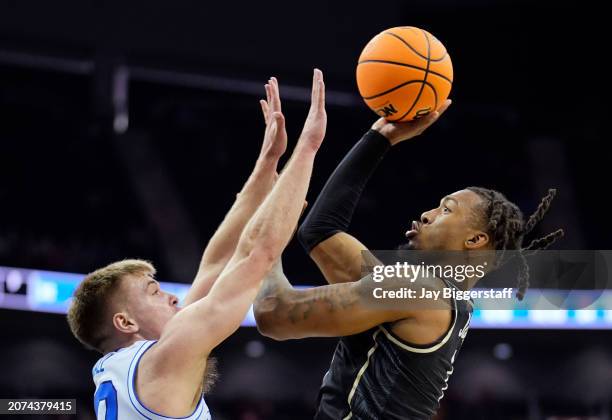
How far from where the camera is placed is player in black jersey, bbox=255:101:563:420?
3.20 meters

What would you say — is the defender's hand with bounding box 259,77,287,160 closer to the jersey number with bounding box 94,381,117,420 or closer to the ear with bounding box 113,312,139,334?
the ear with bounding box 113,312,139,334

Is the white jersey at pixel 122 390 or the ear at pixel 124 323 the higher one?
the ear at pixel 124 323

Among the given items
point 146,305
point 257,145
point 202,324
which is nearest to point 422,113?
point 202,324

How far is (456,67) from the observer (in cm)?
1822

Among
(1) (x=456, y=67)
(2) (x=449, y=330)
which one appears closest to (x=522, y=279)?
(2) (x=449, y=330)

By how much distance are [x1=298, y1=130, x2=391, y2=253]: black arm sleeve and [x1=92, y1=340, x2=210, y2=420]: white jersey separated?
0.76 metres

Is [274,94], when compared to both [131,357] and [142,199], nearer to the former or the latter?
[131,357]

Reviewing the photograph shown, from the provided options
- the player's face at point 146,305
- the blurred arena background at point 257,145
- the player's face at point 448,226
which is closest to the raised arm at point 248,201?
the player's face at point 146,305

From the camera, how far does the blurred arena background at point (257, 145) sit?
14.7m

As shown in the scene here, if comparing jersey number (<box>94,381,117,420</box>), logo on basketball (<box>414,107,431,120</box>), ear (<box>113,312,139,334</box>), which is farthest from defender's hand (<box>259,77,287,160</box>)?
jersey number (<box>94,381,117,420</box>)

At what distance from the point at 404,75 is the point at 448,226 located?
68 cm

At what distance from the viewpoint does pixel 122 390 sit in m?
3.19

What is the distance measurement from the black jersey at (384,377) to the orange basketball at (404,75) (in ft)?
2.84

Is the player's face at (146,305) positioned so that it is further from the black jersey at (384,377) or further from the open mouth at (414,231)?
the open mouth at (414,231)
